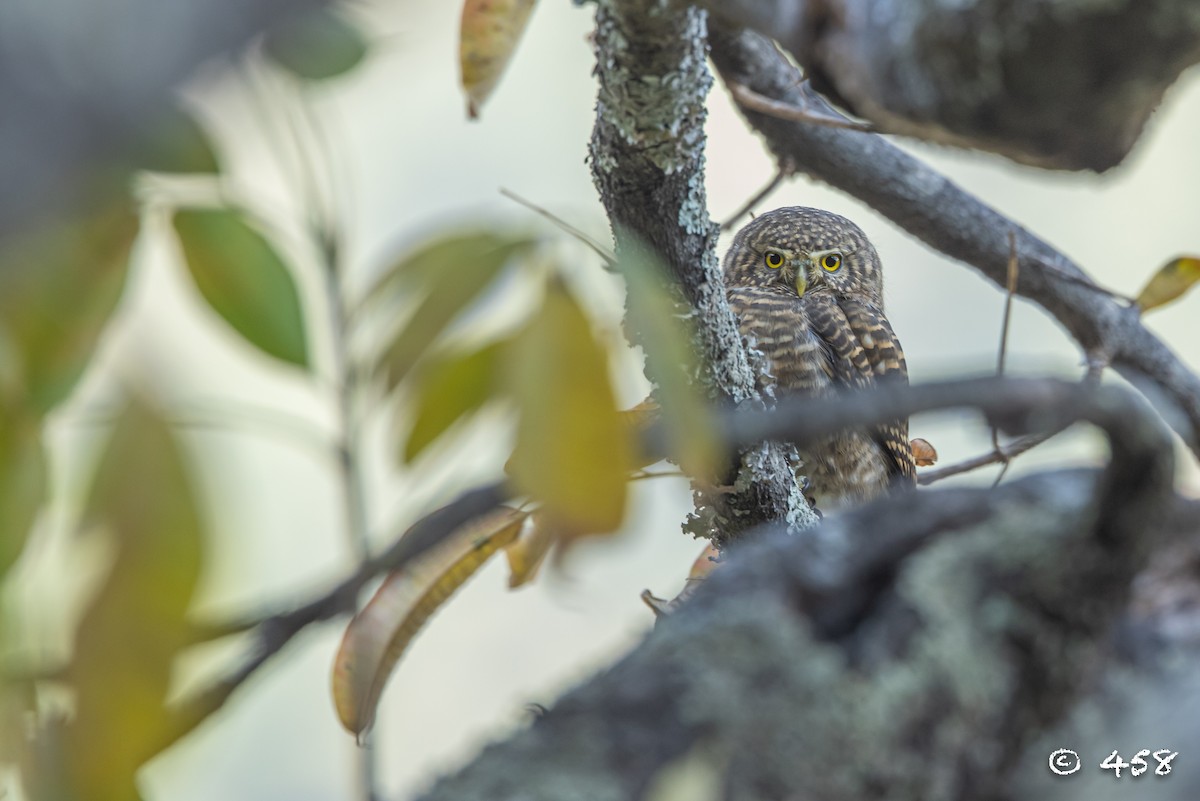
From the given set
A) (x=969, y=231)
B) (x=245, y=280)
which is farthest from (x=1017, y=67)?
(x=969, y=231)

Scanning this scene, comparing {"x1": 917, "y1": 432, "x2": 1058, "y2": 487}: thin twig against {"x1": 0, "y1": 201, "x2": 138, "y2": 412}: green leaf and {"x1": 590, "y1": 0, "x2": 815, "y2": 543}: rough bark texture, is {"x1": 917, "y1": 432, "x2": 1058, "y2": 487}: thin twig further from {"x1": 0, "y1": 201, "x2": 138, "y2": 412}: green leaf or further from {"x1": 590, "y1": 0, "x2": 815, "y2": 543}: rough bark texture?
{"x1": 0, "y1": 201, "x2": 138, "y2": 412}: green leaf

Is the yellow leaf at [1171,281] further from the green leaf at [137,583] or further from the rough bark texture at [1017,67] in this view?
the green leaf at [137,583]

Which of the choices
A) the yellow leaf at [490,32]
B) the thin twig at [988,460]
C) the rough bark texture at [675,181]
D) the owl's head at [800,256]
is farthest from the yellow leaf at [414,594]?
the owl's head at [800,256]

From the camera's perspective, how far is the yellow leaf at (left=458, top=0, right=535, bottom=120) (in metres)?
1.41

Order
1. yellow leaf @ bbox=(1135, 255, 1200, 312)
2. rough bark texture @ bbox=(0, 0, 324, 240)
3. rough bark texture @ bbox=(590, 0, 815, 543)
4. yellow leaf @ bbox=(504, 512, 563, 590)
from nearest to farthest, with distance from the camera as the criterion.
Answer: rough bark texture @ bbox=(0, 0, 324, 240), rough bark texture @ bbox=(590, 0, 815, 543), yellow leaf @ bbox=(504, 512, 563, 590), yellow leaf @ bbox=(1135, 255, 1200, 312)

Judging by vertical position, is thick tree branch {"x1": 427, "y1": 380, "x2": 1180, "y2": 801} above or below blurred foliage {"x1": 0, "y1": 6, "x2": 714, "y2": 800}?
below

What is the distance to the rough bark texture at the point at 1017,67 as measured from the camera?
77 centimetres

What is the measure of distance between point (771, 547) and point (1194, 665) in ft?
1.00

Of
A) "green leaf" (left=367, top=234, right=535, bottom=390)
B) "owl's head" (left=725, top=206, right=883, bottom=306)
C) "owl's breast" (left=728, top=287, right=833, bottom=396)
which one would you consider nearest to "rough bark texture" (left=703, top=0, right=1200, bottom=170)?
"green leaf" (left=367, top=234, right=535, bottom=390)

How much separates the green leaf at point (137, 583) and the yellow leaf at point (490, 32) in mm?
888

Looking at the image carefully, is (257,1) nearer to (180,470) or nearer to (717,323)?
(180,470)

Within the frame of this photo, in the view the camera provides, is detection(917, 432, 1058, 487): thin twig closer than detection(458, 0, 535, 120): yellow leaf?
No

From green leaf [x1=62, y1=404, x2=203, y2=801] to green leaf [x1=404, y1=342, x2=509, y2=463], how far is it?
0.16 metres

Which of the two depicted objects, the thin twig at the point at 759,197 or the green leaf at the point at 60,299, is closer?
the green leaf at the point at 60,299
